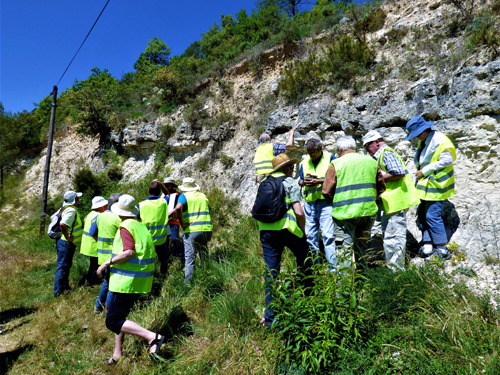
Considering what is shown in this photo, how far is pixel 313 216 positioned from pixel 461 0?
6.15 m

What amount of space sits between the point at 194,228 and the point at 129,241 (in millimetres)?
1871

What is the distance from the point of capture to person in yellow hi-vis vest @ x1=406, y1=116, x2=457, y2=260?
371 cm

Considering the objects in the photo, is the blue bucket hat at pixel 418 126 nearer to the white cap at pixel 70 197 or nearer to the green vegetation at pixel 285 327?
the green vegetation at pixel 285 327

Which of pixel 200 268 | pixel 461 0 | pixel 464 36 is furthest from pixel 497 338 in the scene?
pixel 461 0

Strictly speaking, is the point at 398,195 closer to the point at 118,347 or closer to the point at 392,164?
the point at 392,164

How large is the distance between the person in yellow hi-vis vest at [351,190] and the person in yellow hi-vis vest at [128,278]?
7.43ft

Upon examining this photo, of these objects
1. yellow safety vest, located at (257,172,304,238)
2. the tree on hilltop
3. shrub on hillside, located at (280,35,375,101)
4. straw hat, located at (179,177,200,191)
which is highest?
the tree on hilltop

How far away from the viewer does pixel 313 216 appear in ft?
14.5

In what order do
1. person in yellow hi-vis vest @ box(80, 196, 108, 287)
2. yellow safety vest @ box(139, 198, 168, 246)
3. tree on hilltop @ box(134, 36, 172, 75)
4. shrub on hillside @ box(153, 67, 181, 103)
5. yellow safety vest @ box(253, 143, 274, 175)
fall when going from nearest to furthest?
yellow safety vest @ box(253, 143, 274, 175), yellow safety vest @ box(139, 198, 168, 246), person in yellow hi-vis vest @ box(80, 196, 108, 287), shrub on hillside @ box(153, 67, 181, 103), tree on hilltop @ box(134, 36, 172, 75)

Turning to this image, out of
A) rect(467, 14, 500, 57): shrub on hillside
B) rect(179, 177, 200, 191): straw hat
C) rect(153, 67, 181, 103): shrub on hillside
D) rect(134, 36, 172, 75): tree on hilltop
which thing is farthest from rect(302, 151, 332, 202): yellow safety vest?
rect(134, 36, 172, 75): tree on hilltop

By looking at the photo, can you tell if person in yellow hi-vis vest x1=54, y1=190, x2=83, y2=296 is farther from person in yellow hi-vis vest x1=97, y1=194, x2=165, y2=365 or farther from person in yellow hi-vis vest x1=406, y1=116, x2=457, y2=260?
person in yellow hi-vis vest x1=406, y1=116, x2=457, y2=260

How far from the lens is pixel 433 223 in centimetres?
378

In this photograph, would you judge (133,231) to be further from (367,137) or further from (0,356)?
(367,137)

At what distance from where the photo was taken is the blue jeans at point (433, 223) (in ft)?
12.3
